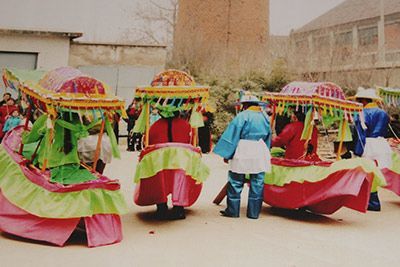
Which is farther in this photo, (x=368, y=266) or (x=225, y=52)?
(x=225, y=52)

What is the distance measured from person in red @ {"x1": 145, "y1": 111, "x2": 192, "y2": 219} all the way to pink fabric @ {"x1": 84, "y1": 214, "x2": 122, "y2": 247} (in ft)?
3.88

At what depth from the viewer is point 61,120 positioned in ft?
15.2

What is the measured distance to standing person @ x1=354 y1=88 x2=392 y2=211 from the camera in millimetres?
6730

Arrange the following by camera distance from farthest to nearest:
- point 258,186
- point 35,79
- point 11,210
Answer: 1. point 258,186
2. point 35,79
3. point 11,210

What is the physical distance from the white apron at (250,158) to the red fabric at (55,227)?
6.34 feet

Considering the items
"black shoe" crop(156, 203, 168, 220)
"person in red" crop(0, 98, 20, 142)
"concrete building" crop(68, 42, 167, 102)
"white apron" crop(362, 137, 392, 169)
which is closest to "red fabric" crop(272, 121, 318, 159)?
"white apron" crop(362, 137, 392, 169)

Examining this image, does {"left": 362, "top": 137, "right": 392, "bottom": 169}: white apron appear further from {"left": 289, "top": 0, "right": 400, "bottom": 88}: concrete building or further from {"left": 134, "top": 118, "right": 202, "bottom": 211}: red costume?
{"left": 289, "top": 0, "right": 400, "bottom": 88}: concrete building

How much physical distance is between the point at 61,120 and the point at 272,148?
348 centimetres

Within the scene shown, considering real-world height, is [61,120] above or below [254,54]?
below

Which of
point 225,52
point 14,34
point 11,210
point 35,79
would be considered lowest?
point 11,210

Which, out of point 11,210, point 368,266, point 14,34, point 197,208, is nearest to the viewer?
point 368,266

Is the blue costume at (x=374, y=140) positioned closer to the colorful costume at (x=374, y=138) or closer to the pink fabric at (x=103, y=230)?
the colorful costume at (x=374, y=138)

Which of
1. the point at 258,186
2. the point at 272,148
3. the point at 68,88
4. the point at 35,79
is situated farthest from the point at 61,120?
the point at 272,148

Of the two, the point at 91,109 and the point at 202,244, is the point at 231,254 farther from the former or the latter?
the point at 91,109
